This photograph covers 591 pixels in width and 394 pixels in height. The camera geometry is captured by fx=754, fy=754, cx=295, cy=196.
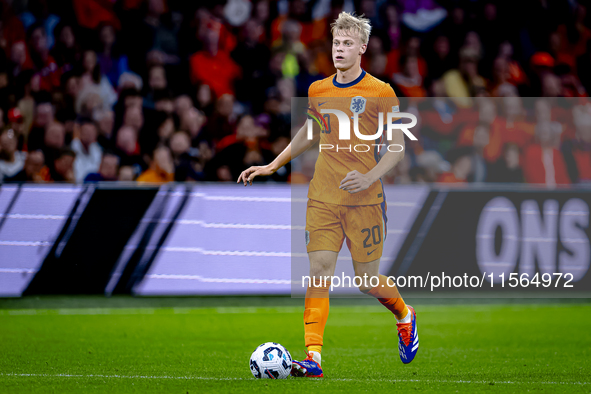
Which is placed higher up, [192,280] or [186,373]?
[186,373]

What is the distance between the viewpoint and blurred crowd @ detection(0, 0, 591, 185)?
30.3 feet

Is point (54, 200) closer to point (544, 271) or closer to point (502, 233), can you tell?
point (502, 233)

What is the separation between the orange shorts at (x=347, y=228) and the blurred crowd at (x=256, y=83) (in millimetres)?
3594

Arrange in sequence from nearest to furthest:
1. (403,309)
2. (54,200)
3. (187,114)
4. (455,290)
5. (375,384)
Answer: (375,384) → (403,309) → (54,200) → (455,290) → (187,114)

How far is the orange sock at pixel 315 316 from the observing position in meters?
4.86

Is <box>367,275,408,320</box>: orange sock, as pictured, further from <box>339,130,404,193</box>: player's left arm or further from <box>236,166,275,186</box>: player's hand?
<box>236,166,275,186</box>: player's hand

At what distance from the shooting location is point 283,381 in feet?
15.2

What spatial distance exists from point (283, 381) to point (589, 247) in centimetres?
552

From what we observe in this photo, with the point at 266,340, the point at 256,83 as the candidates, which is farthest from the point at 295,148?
the point at 256,83

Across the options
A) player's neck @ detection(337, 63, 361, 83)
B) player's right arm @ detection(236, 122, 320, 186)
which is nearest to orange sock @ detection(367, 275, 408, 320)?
player's right arm @ detection(236, 122, 320, 186)

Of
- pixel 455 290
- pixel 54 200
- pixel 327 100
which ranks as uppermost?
pixel 327 100

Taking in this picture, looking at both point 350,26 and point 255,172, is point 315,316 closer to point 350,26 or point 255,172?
point 255,172

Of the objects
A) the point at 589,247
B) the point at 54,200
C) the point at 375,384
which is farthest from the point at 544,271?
the point at 54,200

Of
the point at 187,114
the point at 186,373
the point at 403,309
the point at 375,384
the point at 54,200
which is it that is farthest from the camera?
the point at 187,114
